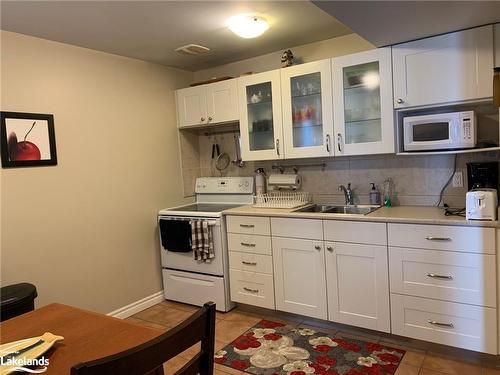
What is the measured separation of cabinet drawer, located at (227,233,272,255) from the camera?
119 inches

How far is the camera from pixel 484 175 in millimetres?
2482

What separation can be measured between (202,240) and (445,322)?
76.4 inches

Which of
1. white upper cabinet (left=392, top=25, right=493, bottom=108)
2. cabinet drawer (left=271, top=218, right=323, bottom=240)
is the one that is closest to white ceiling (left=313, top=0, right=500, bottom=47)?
white upper cabinet (left=392, top=25, right=493, bottom=108)

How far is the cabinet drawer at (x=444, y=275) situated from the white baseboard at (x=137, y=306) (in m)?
2.25

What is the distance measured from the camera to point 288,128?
3.12 meters

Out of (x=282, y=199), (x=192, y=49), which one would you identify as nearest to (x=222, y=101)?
(x=192, y=49)

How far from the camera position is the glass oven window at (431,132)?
2.46 meters

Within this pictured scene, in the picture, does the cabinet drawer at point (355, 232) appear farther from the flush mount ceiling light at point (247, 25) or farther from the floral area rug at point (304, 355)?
the flush mount ceiling light at point (247, 25)

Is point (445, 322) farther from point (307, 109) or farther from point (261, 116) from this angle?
point (261, 116)

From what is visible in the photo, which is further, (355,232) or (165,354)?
(355,232)

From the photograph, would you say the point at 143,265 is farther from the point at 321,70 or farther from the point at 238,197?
the point at 321,70

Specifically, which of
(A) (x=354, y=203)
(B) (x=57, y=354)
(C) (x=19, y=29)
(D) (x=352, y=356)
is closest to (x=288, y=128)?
(A) (x=354, y=203)

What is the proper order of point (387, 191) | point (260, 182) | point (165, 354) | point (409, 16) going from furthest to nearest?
point (260, 182)
point (387, 191)
point (409, 16)
point (165, 354)

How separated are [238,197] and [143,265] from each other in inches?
44.8
